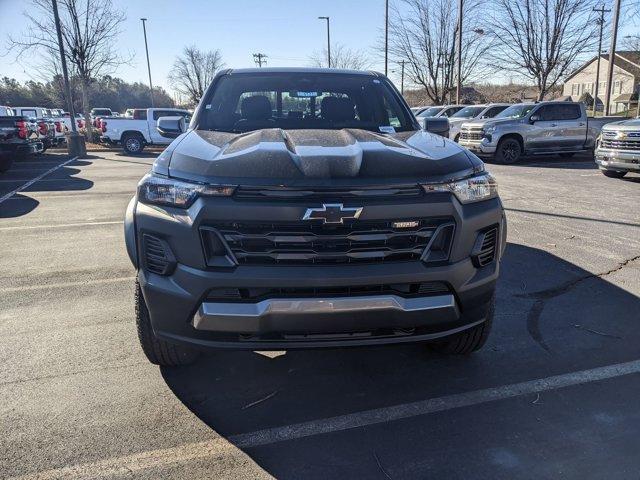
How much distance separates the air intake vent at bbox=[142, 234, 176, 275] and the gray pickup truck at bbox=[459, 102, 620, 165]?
14472mm

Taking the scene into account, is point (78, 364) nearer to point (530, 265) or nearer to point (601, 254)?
point (530, 265)

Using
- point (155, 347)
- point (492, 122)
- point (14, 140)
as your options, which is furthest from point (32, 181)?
point (492, 122)

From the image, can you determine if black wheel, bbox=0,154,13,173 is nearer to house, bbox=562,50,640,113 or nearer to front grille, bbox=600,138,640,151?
front grille, bbox=600,138,640,151

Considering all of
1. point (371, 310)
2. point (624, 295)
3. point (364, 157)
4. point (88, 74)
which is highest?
point (88, 74)

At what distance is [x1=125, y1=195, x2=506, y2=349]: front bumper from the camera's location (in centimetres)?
228

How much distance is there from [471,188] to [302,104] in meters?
1.97

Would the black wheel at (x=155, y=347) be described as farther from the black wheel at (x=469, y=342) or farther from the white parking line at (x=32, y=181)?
the white parking line at (x=32, y=181)

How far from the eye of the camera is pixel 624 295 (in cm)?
431

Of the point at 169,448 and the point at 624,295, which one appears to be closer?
the point at 169,448

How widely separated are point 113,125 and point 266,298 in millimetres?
19932

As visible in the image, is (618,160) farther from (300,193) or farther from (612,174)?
(300,193)

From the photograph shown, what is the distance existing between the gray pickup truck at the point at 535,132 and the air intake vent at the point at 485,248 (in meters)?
13.6

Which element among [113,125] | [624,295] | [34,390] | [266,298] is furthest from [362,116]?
[113,125]

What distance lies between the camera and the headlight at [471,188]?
2.46m
